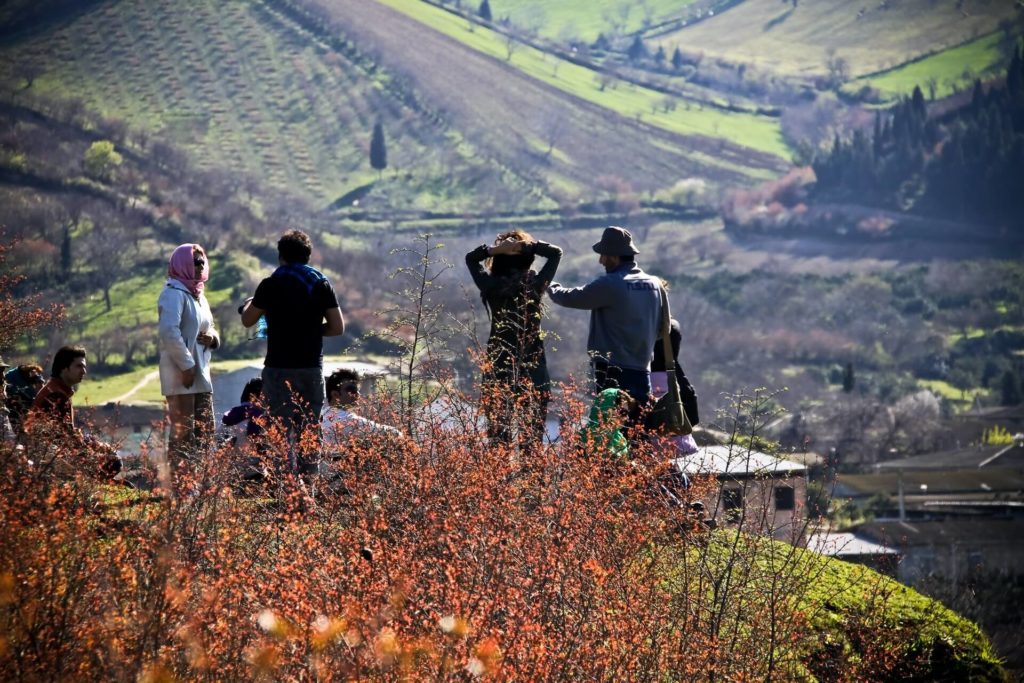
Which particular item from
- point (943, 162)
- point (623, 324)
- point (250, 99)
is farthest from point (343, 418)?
point (943, 162)

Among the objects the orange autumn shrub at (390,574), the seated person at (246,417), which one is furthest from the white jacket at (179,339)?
the orange autumn shrub at (390,574)

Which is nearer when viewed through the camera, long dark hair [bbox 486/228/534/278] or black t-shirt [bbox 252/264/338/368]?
black t-shirt [bbox 252/264/338/368]

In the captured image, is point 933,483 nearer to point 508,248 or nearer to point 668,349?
point 668,349

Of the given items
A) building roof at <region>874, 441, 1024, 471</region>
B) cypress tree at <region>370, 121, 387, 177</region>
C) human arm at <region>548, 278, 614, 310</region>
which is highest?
human arm at <region>548, 278, 614, 310</region>

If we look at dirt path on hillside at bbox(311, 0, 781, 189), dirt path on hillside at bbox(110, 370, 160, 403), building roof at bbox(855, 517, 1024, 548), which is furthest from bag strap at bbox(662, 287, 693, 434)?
dirt path on hillside at bbox(311, 0, 781, 189)

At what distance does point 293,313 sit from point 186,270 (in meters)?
0.77

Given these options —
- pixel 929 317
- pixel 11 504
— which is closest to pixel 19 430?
pixel 11 504

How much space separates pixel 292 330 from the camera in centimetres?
975

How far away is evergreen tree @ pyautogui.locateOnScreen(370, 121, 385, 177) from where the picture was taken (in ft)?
570

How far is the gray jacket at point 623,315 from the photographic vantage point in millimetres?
10336

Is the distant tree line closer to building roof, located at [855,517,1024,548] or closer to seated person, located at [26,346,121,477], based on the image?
building roof, located at [855,517,1024,548]

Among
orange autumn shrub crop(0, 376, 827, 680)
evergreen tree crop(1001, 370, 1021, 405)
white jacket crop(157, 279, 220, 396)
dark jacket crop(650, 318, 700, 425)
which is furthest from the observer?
evergreen tree crop(1001, 370, 1021, 405)

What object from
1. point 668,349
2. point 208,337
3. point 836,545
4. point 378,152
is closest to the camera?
point 208,337

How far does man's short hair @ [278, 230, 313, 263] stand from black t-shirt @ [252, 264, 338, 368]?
0.09 meters
